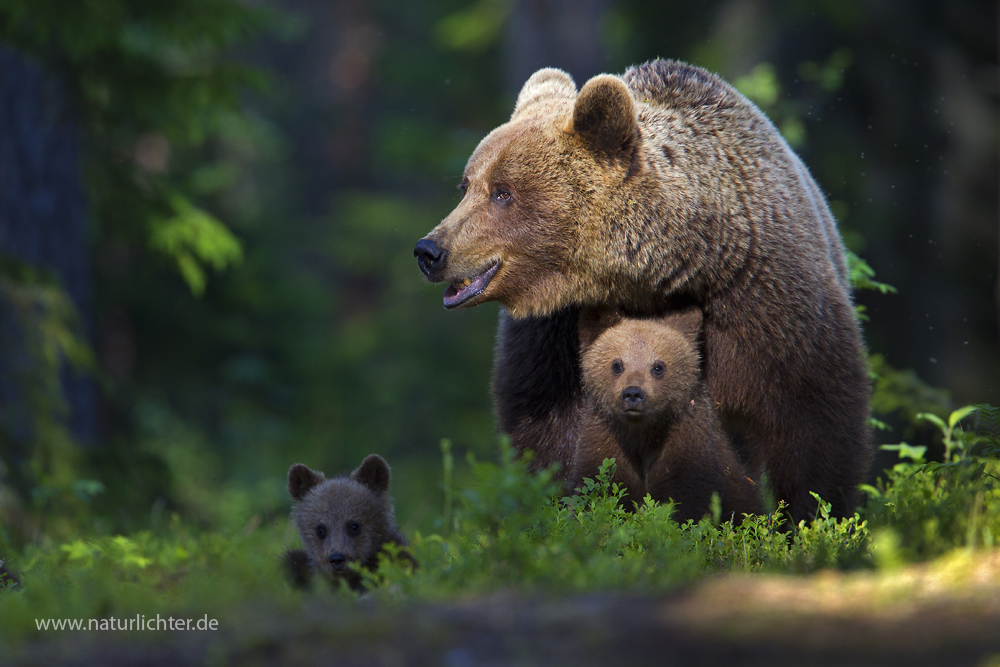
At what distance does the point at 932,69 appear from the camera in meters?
14.9

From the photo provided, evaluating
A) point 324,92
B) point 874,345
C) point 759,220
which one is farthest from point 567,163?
point 324,92

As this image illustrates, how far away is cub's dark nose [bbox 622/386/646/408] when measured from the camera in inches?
188

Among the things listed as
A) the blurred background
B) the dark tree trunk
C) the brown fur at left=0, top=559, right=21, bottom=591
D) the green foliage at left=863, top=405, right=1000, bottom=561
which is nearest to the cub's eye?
the green foliage at left=863, top=405, right=1000, bottom=561

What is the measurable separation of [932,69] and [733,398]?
11814 mm

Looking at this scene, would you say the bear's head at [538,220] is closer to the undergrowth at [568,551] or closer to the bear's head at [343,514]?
the undergrowth at [568,551]

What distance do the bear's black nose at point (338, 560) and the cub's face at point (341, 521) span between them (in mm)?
94

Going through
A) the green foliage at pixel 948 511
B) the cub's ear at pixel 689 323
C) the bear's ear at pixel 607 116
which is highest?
the bear's ear at pixel 607 116

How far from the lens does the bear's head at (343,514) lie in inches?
203

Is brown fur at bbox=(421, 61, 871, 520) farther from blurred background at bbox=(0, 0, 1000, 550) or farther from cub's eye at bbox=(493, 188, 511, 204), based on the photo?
blurred background at bbox=(0, 0, 1000, 550)

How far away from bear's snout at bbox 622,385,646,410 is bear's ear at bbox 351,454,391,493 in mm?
1415

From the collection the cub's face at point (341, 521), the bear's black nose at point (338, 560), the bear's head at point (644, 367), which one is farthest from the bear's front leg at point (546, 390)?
the bear's black nose at point (338, 560)

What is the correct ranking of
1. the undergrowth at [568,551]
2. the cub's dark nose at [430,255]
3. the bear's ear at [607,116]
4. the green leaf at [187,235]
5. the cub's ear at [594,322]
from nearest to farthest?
the undergrowth at [568,551] → the bear's ear at [607,116] → the cub's dark nose at [430,255] → the cub's ear at [594,322] → the green leaf at [187,235]

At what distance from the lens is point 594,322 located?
5.30 meters

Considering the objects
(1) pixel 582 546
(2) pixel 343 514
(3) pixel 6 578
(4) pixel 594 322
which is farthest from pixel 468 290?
(3) pixel 6 578
